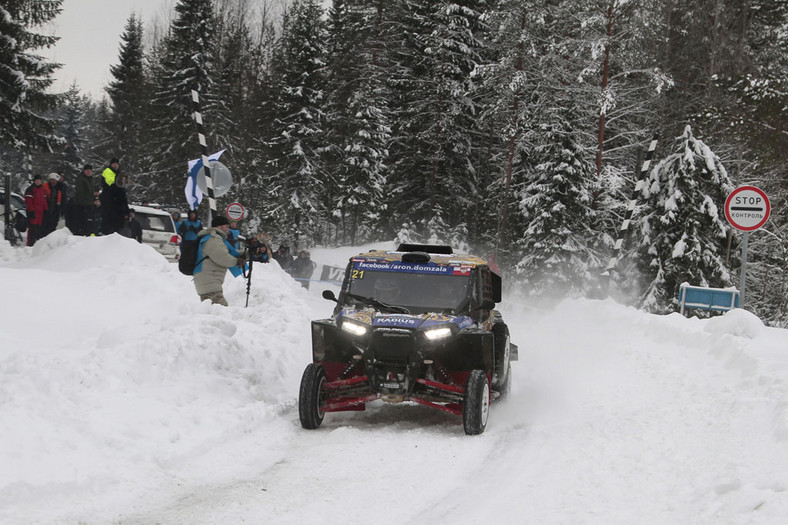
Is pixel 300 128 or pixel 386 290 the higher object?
pixel 300 128

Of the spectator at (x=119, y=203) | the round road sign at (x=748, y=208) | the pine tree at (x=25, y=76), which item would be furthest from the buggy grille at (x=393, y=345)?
the pine tree at (x=25, y=76)

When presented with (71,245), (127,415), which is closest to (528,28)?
(71,245)

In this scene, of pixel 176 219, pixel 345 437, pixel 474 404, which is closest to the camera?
pixel 345 437

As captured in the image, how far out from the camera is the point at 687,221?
21.7 m

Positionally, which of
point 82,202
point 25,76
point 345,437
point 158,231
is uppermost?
point 25,76

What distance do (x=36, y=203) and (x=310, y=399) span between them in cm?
1480

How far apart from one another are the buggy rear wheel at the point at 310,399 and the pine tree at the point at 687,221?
1672cm

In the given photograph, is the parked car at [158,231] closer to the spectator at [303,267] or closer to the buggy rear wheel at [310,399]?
the spectator at [303,267]

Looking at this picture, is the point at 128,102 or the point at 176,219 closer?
the point at 176,219

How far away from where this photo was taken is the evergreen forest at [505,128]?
2266 centimetres

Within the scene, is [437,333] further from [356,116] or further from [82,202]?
[356,116]

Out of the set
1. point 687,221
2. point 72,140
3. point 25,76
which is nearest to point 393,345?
point 687,221

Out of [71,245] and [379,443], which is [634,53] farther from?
[379,443]

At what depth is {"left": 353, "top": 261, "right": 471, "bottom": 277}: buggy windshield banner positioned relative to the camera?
357 inches
